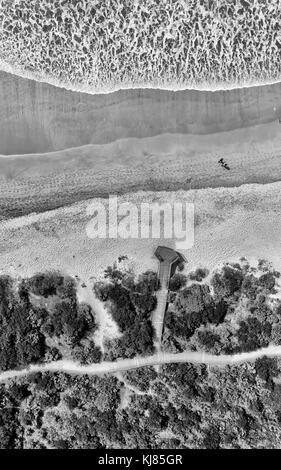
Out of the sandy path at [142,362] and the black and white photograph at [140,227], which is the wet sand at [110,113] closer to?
the black and white photograph at [140,227]

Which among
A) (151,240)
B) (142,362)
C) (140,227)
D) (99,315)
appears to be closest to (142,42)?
(140,227)

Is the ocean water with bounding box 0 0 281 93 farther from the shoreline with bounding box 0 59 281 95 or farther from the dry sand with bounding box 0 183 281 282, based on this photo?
the dry sand with bounding box 0 183 281 282

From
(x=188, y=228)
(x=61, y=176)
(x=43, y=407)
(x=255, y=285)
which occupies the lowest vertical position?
(x=43, y=407)

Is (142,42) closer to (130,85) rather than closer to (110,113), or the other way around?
(130,85)

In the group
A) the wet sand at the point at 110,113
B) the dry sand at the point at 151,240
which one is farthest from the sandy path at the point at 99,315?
the wet sand at the point at 110,113

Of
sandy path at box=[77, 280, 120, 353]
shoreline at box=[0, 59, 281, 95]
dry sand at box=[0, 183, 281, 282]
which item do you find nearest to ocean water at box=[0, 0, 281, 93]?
shoreline at box=[0, 59, 281, 95]

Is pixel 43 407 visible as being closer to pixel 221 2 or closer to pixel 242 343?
pixel 242 343
